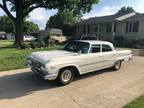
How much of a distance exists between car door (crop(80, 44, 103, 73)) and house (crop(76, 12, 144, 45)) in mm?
17282

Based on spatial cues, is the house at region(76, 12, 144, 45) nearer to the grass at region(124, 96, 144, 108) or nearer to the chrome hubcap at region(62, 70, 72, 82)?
the chrome hubcap at region(62, 70, 72, 82)

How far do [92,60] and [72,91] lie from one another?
1847 millimetres

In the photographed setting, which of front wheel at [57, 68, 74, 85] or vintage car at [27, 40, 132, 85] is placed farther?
front wheel at [57, 68, 74, 85]

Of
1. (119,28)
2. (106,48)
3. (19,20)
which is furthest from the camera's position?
(119,28)

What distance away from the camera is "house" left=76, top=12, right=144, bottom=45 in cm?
2350

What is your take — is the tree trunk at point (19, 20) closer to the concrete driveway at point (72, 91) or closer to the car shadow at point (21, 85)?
the concrete driveway at point (72, 91)

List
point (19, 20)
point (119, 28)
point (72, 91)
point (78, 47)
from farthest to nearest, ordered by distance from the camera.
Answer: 1. point (119, 28)
2. point (19, 20)
3. point (78, 47)
4. point (72, 91)

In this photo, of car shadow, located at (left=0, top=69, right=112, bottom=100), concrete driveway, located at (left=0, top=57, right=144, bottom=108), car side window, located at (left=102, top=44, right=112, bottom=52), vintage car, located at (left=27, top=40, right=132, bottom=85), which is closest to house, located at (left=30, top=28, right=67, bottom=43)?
car side window, located at (left=102, top=44, right=112, bottom=52)

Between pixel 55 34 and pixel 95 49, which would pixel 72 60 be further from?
pixel 55 34

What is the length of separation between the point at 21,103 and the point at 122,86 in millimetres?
→ 3604

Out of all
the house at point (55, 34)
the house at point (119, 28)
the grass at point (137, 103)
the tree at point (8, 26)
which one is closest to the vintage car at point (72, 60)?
the grass at point (137, 103)

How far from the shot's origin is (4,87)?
6098 millimetres

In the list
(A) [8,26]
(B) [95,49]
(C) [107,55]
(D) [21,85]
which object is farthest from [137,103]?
(A) [8,26]

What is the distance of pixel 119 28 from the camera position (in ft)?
86.6
